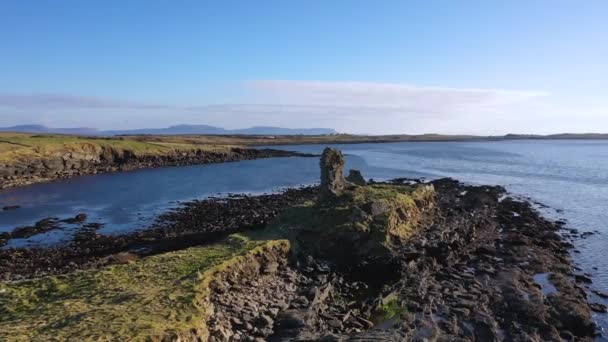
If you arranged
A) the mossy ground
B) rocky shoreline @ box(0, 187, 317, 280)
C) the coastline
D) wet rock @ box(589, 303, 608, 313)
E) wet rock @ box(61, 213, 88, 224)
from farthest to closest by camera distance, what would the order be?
wet rock @ box(61, 213, 88, 224) < the mossy ground < rocky shoreline @ box(0, 187, 317, 280) < wet rock @ box(589, 303, 608, 313) < the coastline

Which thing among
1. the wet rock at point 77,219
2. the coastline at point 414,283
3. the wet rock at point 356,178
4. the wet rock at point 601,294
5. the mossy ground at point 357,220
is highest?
the wet rock at point 356,178

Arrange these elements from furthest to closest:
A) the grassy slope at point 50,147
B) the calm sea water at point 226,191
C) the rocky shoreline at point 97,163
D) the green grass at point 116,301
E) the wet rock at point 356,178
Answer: the grassy slope at point 50,147
the rocky shoreline at point 97,163
the calm sea water at point 226,191
the wet rock at point 356,178
the green grass at point 116,301

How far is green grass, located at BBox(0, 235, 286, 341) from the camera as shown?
17.5m

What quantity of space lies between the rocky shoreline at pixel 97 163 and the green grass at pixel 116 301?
207 ft

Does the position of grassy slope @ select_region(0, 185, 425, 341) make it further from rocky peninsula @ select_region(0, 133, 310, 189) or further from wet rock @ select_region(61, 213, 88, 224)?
rocky peninsula @ select_region(0, 133, 310, 189)

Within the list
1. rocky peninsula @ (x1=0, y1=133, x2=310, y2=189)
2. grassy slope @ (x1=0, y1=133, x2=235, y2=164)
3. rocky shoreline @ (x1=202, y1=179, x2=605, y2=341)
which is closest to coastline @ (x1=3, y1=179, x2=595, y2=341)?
rocky shoreline @ (x1=202, y1=179, x2=605, y2=341)

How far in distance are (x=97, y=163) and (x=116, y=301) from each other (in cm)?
9470

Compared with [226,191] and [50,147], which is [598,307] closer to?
[226,191]

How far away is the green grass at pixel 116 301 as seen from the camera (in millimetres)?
17500

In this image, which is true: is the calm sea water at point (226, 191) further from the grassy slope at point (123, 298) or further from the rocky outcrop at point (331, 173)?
the grassy slope at point (123, 298)

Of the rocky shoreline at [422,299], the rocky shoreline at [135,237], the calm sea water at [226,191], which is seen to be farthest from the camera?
the calm sea water at [226,191]

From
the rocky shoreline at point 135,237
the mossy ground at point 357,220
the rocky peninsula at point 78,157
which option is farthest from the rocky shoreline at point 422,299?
the rocky peninsula at point 78,157

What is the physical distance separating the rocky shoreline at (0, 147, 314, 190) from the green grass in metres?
63.1

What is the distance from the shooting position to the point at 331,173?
40438mm
